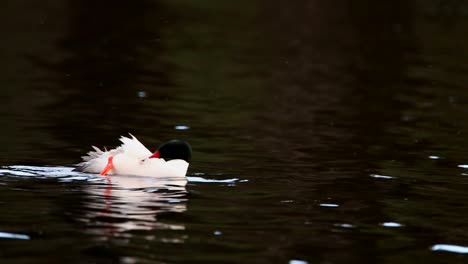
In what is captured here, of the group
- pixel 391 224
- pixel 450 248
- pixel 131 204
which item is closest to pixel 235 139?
pixel 131 204

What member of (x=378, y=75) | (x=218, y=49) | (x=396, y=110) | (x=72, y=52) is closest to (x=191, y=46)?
(x=218, y=49)

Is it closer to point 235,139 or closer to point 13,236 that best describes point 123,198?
point 13,236

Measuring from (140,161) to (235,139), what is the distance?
5.92 meters

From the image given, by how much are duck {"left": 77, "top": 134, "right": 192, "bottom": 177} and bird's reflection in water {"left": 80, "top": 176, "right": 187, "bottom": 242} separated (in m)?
0.12

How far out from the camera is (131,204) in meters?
16.8

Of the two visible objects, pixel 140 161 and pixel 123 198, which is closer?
pixel 123 198

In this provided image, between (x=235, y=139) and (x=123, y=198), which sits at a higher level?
(x=235, y=139)

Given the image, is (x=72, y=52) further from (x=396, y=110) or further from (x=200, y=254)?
(x=200, y=254)

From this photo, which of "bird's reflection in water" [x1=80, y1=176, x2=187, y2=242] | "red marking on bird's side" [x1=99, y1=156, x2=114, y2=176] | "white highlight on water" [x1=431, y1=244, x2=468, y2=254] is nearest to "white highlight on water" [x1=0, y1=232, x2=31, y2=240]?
"bird's reflection in water" [x1=80, y1=176, x2=187, y2=242]

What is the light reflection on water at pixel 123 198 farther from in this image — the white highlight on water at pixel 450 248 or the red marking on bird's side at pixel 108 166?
the white highlight on water at pixel 450 248

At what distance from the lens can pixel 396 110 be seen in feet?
99.0

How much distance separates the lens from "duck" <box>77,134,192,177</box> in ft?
61.5

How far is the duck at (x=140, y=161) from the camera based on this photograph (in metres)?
18.7

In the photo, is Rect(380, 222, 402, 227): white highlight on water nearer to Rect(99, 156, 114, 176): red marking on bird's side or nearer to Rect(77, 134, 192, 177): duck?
Rect(77, 134, 192, 177): duck
